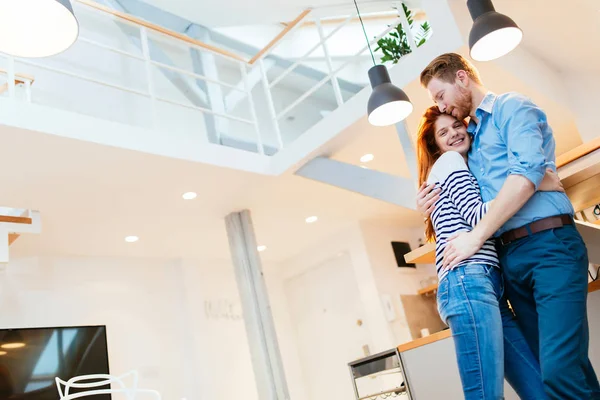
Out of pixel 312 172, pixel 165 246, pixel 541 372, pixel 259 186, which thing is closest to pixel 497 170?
pixel 541 372

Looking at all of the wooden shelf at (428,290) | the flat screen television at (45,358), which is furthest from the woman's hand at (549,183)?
the wooden shelf at (428,290)

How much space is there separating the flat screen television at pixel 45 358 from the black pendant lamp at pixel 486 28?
3.83 m

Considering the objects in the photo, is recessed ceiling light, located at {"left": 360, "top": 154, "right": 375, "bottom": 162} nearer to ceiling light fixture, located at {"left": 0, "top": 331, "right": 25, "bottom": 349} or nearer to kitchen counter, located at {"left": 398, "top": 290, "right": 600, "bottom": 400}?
kitchen counter, located at {"left": 398, "top": 290, "right": 600, "bottom": 400}

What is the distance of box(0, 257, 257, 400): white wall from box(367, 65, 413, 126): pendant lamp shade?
10.5ft

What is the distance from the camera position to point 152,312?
17.8 feet

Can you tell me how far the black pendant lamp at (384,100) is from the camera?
299cm

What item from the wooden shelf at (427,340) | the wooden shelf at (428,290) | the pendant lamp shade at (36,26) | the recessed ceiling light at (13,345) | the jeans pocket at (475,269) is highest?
the pendant lamp shade at (36,26)

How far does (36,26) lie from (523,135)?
1.47 meters

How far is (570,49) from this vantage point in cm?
420

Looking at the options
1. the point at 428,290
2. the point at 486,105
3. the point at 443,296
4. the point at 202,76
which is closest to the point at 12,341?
the point at 202,76

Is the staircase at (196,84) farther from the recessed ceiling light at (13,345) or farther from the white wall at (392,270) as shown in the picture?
the recessed ceiling light at (13,345)

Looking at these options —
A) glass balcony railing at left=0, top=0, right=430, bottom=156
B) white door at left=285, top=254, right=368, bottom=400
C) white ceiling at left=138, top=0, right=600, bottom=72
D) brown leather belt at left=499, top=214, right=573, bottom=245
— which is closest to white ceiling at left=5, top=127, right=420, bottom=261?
glass balcony railing at left=0, top=0, right=430, bottom=156

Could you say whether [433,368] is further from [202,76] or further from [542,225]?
[202,76]

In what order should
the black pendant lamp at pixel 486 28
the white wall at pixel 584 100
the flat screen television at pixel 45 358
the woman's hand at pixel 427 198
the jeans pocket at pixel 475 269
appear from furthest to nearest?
the white wall at pixel 584 100
the flat screen television at pixel 45 358
the black pendant lamp at pixel 486 28
the woman's hand at pixel 427 198
the jeans pocket at pixel 475 269
